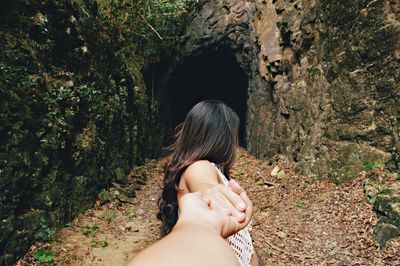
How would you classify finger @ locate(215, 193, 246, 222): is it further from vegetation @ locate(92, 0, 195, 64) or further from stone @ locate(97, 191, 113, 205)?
vegetation @ locate(92, 0, 195, 64)

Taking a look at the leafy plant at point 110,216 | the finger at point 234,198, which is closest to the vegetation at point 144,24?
the leafy plant at point 110,216

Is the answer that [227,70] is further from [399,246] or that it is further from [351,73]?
[399,246]

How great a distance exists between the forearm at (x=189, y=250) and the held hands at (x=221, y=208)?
0.21 feet

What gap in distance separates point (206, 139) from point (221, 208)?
47.3 inches

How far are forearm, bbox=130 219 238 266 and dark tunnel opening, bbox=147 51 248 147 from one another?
44.3ft

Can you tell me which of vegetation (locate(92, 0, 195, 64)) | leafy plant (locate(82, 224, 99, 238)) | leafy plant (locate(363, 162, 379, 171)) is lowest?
leafy plant (locate(82, 224, 99, 238))

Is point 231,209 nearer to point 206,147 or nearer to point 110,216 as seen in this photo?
point 206,147

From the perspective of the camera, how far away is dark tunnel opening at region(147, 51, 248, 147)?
15.1 m

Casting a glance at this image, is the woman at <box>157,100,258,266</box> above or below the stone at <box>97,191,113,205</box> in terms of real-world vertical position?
above

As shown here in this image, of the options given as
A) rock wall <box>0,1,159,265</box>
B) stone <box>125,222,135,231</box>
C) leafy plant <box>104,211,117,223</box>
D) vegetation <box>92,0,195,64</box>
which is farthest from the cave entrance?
stone <box>125,222,135,231</box>

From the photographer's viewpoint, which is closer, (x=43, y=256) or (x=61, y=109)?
(x=43, y=256)

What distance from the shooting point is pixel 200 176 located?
1.82 meters

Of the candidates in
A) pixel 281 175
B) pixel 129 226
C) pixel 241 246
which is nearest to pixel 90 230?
pixel 129 226

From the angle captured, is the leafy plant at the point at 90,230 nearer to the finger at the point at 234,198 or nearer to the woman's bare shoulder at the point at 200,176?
the woman's bare shoulder at the point at 200,176
